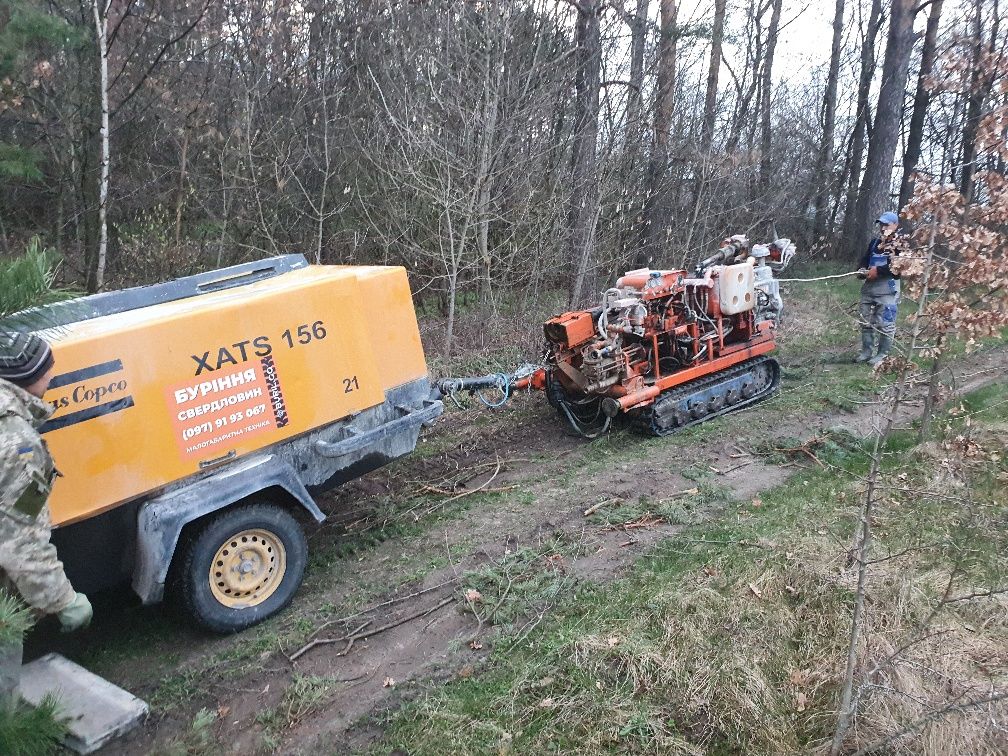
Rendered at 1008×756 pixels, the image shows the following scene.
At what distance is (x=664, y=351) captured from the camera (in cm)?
820

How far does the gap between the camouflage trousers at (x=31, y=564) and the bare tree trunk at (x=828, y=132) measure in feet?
67.2

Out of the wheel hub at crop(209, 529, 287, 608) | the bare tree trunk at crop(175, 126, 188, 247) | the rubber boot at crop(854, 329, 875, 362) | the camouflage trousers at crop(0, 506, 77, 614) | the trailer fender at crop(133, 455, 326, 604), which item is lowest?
the rubber boot at crop(854, 329, 875, 362)

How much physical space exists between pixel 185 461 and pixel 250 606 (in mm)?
1088

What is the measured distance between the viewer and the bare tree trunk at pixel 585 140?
11.8 meters

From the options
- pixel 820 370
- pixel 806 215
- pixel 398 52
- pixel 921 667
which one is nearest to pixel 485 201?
pixel 398 52

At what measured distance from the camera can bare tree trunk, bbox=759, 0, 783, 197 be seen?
17359 millimetres

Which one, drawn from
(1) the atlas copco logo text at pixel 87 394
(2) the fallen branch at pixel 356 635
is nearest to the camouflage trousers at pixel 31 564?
(1) the atlas copco logo text at pixel 87 394

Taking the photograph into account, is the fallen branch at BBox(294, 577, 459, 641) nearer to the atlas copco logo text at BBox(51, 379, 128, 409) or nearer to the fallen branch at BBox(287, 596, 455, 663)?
the fallen branch at BBox(287, 596, 455, 663)

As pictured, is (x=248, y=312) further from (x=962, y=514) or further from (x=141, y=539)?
(x=962, y=514)

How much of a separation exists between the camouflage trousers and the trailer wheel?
136cm

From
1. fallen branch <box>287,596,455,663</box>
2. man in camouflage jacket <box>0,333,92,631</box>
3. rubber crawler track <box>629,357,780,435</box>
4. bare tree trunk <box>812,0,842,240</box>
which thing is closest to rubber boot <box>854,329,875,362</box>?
rubber crawler track <box>629,357,780,435</box>

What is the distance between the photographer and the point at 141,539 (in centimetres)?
420

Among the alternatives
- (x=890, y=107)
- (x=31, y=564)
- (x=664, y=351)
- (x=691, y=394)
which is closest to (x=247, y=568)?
(x=31, y=564)

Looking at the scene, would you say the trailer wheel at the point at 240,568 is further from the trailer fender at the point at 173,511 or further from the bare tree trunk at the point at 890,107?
the bare tree trunk at the point at 890,107
